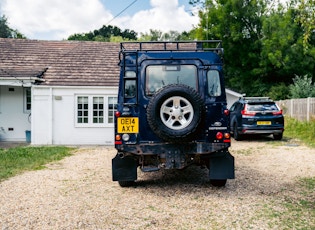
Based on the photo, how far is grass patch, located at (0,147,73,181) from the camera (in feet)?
30.6

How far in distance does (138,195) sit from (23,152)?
7.29 metres

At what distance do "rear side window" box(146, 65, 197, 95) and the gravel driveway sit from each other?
2081mm

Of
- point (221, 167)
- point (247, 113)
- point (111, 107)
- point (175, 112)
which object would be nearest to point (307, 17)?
point (175, 112)

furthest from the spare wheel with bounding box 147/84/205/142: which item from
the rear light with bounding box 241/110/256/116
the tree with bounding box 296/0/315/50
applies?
Answer: the rear light with bounding box 241/110/256/116

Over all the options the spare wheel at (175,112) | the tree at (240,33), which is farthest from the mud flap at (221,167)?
the tree at (240,33)

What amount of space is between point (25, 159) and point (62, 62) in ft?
25.0

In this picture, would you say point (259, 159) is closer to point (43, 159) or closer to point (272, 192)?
point (272, 192)

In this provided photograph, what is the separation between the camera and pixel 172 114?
20.8 ft

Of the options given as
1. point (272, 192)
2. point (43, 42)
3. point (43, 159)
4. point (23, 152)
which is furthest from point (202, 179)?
point (43, 42)

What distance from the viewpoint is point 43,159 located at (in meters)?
11.1

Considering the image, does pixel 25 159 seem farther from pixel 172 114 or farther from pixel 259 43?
pixel 259 43

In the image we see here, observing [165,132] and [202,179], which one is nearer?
[165,132]

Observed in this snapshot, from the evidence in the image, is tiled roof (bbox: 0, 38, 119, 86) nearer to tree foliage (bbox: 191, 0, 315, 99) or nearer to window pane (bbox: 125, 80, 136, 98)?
window pane (bbox: 125, 80, 136, 98)

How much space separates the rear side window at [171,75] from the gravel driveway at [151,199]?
208 centimetres
